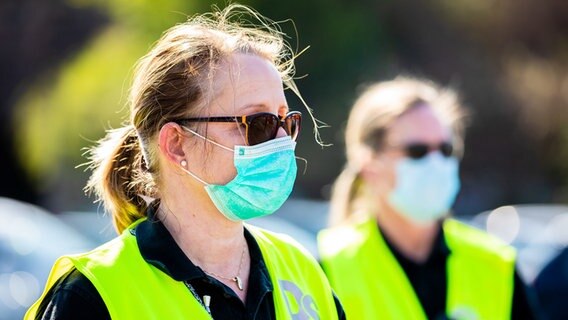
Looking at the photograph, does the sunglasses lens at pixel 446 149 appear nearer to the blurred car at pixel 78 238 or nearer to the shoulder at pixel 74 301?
the blurred car at pixel 78 238

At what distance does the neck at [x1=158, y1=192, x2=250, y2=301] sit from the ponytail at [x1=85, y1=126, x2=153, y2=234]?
0.13 meters

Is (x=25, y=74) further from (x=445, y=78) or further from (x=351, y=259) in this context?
(x=351, y=259)

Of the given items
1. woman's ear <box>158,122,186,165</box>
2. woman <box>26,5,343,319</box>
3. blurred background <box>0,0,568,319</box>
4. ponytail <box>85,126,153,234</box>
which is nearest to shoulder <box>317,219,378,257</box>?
woman <box>26,5,343,319</box>

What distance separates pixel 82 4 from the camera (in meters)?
19.5

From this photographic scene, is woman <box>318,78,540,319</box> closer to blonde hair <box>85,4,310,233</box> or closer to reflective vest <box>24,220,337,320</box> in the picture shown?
reflective vest <box>24,220,337,320</box>

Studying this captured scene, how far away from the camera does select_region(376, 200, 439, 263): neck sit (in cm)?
438

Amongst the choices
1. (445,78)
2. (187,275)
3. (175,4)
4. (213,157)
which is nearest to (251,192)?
(213,157)

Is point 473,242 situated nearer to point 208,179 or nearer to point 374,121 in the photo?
point 374,121

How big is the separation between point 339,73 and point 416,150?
13.4m

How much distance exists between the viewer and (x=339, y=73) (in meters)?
17.8

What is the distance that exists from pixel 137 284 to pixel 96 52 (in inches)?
635

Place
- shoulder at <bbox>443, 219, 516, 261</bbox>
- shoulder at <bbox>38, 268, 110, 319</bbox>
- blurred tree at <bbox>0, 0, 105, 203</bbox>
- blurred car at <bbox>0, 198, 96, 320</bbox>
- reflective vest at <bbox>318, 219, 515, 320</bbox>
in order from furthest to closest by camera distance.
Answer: blurred tree at <bbox>0, 0, 105, 203</bbox> < blurred car at <bbox>0, 198, 96, 320</bbox> < shoulder at <bbox>443, 219, 516, 261</bbox> < reflective vest at <bbox>318, 219, 515, 320</bbox> < shoulder at <bbox>38, 268, 110, 319</bbox>

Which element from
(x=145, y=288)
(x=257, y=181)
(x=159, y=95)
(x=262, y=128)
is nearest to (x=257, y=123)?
(x=262, y=128)

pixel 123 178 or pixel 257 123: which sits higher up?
pixel 257 123
